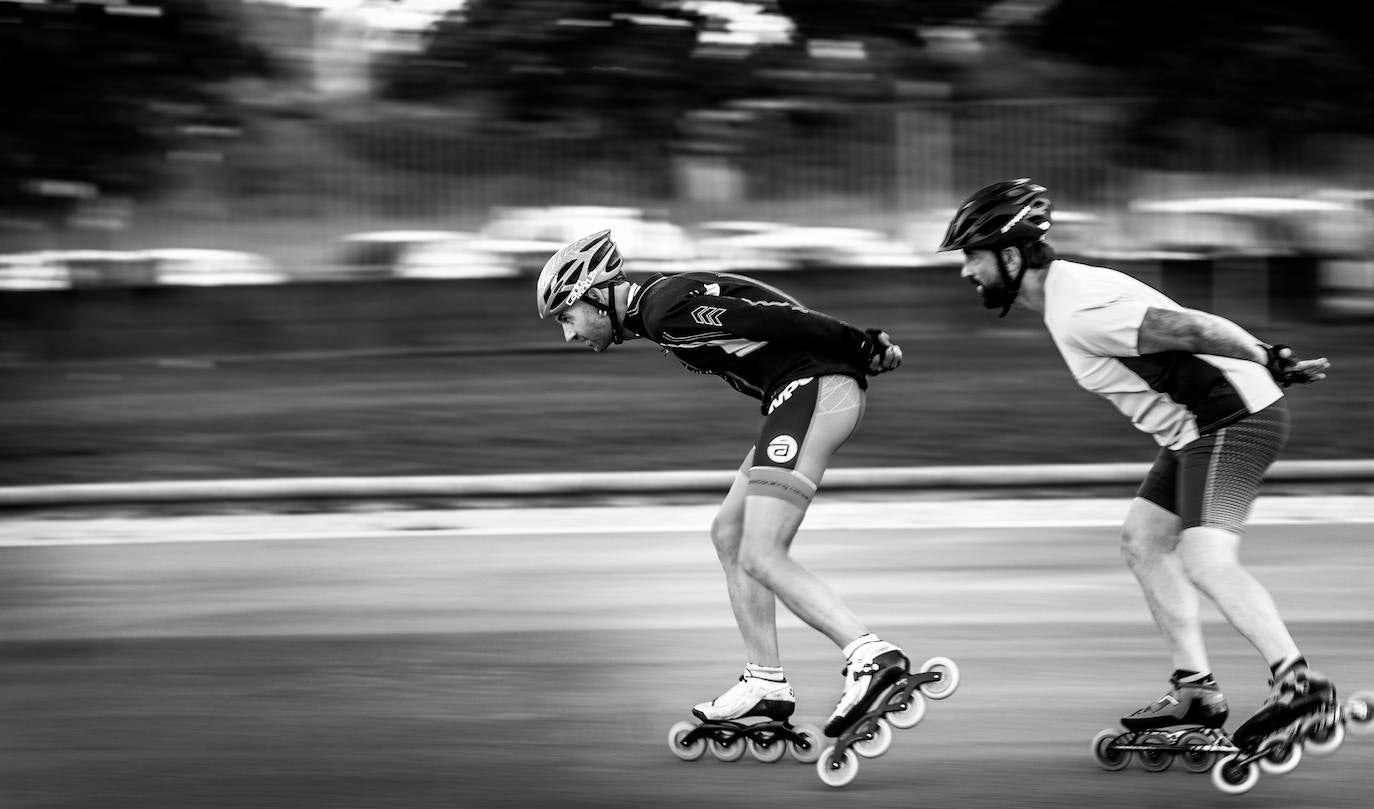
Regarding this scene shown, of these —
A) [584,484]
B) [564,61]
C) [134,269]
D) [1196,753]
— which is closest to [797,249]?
[564,61]

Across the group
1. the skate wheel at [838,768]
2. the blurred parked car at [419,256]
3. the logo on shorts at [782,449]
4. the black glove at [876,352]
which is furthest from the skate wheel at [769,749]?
the blurred parked car at [419,256]

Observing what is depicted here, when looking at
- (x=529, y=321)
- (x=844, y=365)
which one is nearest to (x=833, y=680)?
(x=844, y=365)

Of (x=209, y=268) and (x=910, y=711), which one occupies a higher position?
(x=910, y=711)

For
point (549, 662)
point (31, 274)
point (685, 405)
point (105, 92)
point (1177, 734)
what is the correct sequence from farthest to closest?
point (105, 92)
point (31, 274)
point (685, 405)
point (549, 662)
point (1177, 734)

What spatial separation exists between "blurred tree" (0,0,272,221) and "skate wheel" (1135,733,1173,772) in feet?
50.7

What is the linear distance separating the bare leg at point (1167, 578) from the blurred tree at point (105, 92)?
15351 mm

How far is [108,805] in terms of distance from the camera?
5.67 m

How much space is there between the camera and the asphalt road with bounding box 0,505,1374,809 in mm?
5762

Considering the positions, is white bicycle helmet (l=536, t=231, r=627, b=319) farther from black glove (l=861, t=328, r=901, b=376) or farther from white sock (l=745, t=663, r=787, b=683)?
white sock (l=745, t=663, r=787, b=683)

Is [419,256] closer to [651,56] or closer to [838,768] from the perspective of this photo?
[651,56]

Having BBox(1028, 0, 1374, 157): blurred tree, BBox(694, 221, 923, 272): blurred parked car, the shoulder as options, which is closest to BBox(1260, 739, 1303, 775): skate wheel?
the shoulder

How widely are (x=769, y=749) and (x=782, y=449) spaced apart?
3.23ft

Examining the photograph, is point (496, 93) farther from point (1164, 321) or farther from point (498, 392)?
point (1164, 321)

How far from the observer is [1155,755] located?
5.78m
